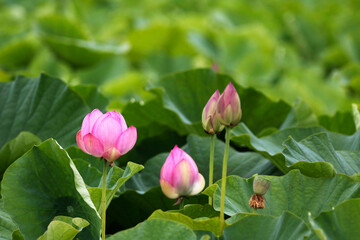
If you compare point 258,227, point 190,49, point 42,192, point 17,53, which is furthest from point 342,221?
point 190,49

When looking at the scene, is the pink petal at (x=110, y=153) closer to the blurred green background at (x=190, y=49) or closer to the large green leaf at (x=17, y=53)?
the blurred green background at (x=190, y=49)

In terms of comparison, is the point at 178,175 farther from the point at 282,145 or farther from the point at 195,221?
the point at 282,145

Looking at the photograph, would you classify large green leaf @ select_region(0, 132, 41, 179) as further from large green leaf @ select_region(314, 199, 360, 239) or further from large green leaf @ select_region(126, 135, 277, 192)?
large green leaf @ select_region(314, 199, 360, 239)

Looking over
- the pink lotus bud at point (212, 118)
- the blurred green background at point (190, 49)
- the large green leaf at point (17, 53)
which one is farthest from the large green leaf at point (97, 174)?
the large green leaf at point (17, 53)

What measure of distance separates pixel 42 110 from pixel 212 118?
519 mm

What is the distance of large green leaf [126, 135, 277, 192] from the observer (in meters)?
1.04

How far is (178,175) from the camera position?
0.74m

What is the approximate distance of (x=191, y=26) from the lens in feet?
10.2

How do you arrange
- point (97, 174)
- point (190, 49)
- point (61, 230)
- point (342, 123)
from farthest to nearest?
point (190, 49) < point (342, 123) < point (97, 174) < point (61, 230)

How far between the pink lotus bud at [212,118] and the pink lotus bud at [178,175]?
0.17 ft

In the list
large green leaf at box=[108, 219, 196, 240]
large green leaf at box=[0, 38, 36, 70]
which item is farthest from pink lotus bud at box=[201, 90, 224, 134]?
large green leaf at box=[0, 38, 36, 70]

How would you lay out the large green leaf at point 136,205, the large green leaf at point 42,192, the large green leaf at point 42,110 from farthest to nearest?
the large green leaf at point 42,110 < the large green leaf at point 136,205 < the large green leaf at point 42,192

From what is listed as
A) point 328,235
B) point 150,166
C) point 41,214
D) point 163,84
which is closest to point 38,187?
point 41,214

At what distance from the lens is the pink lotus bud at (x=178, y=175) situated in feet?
2.43
